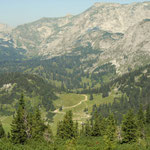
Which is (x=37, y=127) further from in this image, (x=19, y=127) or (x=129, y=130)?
(x=129, y=130)

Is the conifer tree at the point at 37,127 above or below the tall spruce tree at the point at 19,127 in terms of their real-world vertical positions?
below

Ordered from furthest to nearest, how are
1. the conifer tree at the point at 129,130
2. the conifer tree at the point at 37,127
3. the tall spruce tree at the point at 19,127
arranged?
the conifer tree at the point at 37,127
the conifer tree at the point at 129,130
the tall spruce tree at the point at 19,127

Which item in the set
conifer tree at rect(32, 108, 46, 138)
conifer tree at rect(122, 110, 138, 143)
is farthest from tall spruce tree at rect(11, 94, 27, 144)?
conifer tree at rect(122, 110, 138, 143)

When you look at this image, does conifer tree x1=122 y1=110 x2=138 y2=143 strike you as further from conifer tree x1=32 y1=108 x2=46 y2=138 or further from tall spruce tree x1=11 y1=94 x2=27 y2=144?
tall spruce tree x1=11 y1=94 x2=27 y2=144

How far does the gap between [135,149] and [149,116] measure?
302ft

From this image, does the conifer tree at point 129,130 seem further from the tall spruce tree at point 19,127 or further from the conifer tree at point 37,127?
the tall spruce tree at point 19,127

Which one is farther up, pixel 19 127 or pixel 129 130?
pixel 19 127

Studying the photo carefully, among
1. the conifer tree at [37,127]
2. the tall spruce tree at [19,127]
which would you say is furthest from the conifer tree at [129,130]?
the tall spruce tree at [19,127]

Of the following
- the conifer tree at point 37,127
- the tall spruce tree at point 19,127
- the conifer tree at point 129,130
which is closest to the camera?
the tall spruce tree at point 19,127

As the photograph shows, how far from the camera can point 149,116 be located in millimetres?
150875

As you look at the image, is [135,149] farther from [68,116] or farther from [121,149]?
[68,116]

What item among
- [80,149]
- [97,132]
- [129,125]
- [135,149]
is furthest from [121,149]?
[97,132]

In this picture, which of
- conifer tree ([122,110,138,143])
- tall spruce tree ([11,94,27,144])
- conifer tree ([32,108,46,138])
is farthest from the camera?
conifer tree ([32,108,46,138])

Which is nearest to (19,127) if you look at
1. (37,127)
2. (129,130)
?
(37,127)
